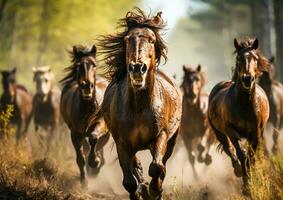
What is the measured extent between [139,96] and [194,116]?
7821 millimetres

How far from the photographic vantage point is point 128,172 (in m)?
7.16

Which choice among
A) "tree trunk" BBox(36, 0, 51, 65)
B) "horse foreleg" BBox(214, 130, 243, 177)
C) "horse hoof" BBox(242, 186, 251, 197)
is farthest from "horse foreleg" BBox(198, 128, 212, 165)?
"tree trunk" BBox(36, 0, 51, 65)

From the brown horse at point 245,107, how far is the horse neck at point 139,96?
8.14ft

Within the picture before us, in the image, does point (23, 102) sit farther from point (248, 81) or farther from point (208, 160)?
point (248, 81)

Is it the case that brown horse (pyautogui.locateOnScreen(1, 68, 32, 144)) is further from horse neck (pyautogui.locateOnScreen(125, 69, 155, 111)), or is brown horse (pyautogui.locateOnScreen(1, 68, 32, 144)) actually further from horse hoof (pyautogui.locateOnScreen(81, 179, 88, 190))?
horse neck (pyautogui.locateOnScreen(125, 69, 155, 111))

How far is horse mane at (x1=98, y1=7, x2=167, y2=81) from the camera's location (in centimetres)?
744

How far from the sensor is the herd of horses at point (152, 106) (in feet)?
23.4

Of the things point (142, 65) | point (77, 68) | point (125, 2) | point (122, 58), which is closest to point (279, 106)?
point (77, 68)

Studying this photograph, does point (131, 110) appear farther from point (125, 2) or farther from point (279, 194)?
point (125, 2)

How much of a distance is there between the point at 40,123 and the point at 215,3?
2651 cm

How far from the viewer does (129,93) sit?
23.5 ft

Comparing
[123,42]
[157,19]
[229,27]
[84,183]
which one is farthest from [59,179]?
[229,27]

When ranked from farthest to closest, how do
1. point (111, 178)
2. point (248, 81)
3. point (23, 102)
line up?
point (23, 102) → point (111, 178) → point (248, 81)

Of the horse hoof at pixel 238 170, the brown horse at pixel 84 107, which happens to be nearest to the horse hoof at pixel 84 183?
the brown horse at pixel 84 107
